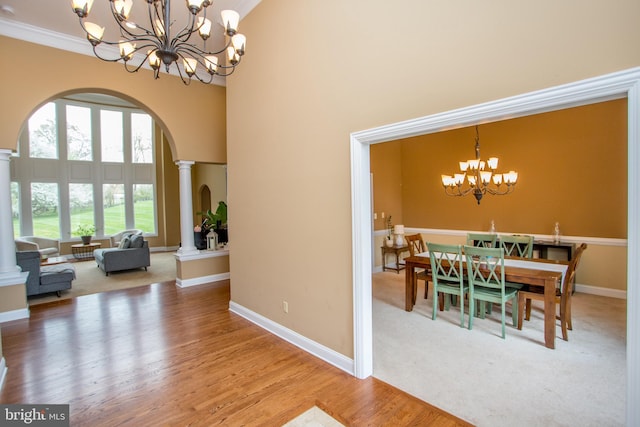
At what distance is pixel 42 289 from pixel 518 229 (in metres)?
8.48

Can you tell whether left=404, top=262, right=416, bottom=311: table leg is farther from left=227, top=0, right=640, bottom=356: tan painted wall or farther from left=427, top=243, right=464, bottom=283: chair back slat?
left=227, top=0, right=640, bottom=356: tan painted wall

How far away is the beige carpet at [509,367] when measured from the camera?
2.31 meters

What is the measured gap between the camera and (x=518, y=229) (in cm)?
579

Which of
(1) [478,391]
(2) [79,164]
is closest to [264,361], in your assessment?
(1) [478,391]

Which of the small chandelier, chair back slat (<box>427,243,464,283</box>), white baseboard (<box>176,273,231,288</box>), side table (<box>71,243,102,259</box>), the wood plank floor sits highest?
the small chandelier

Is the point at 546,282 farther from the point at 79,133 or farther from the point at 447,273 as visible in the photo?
the point at 79,133

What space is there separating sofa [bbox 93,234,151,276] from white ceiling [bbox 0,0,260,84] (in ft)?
14.1

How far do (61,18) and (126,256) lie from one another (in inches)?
192

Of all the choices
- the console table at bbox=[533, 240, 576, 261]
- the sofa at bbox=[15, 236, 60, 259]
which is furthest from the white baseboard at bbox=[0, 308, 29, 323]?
the console table at bbox=[533, 240, 576, 261]

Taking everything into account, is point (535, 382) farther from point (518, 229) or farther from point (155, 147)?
point (155, 147)

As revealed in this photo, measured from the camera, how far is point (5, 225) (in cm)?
441

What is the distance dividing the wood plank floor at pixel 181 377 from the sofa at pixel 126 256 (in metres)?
2.77

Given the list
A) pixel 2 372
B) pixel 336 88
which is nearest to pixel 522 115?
pixel 336 88

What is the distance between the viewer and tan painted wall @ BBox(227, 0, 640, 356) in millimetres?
1739
